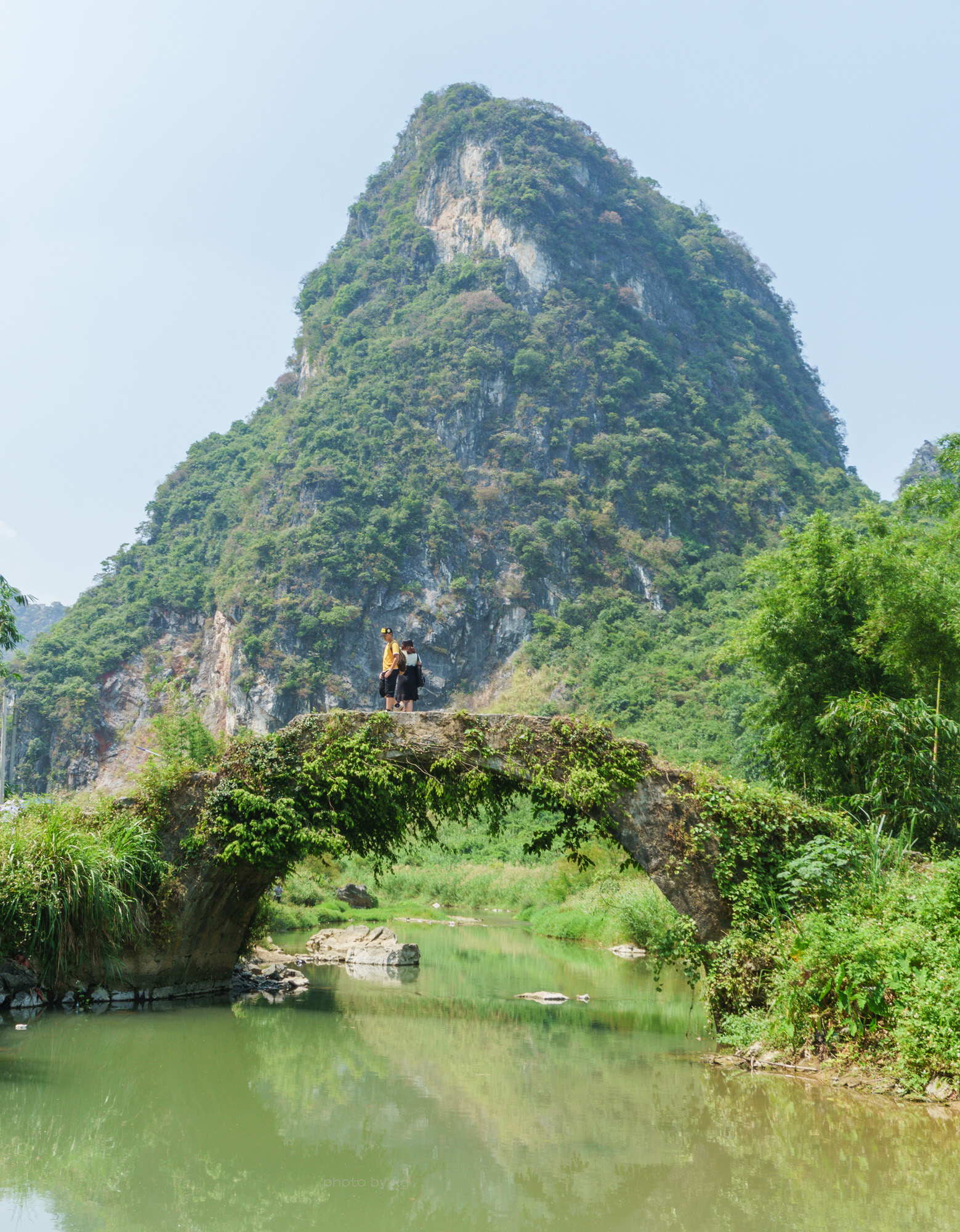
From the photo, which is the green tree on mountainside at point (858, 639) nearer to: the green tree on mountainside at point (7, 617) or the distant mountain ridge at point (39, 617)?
the green tree on mountainside at point (7, 617)

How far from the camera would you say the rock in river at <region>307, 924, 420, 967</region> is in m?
20.7

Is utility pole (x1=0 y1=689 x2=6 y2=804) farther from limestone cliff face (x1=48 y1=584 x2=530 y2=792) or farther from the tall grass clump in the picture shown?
limestone cliff face (x1=48 y1=584 x2=530 y2=792)

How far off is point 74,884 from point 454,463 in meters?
63.7

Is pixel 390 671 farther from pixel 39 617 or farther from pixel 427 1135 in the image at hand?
pixel 39 617

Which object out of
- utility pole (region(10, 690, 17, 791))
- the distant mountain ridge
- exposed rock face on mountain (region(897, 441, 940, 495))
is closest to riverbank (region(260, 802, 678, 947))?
utility pole (region(10, 690, 17, 791))

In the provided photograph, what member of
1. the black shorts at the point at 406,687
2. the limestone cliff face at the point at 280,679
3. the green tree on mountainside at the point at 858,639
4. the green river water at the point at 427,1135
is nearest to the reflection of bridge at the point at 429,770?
the black shorts at the point at 406,687

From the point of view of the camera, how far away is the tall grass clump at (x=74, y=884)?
11367 mm

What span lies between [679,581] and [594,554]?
6503mm

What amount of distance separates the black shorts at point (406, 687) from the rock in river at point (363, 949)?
9.59 meters

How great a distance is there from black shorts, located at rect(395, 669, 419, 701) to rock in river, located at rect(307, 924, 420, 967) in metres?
9.59

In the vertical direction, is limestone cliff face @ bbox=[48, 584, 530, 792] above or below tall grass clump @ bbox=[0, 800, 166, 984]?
above

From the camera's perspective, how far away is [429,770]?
41.2 feet

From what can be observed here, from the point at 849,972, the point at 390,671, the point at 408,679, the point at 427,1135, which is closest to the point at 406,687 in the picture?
the point at 408,679

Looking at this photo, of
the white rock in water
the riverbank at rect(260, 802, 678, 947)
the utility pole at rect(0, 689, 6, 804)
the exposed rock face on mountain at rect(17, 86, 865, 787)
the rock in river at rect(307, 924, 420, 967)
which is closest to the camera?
the utility pole at rect(0, 689, 6, 804)
